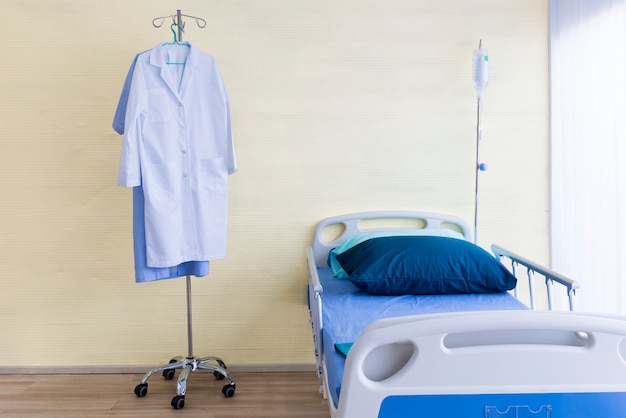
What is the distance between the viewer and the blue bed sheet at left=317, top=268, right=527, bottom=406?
1.83 meters

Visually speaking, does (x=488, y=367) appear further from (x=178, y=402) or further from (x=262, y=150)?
(x=262, y=150)

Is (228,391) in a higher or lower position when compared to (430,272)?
lower

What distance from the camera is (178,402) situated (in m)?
2.48

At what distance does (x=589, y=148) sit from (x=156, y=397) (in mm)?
2208

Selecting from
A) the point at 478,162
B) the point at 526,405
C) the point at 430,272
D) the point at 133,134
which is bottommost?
the point at 526,405

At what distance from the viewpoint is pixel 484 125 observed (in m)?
2.91

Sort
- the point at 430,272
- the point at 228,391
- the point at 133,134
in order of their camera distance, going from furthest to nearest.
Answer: the point at 228,391 → the point at 133,134 → the point at 430,272

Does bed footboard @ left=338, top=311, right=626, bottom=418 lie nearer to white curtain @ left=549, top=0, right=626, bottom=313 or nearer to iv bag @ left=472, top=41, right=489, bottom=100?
white curtain @ left=549, top=0, right=626, bottom=313

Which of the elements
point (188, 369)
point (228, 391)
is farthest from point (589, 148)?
point (188, 369)

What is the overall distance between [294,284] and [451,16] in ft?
5.11

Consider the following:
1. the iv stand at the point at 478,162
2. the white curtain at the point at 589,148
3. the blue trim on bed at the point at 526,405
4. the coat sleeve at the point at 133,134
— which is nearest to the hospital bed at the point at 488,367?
the blue trim on bed at the point at 526,405

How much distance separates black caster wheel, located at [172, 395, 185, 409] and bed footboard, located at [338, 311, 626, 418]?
4.57 ft

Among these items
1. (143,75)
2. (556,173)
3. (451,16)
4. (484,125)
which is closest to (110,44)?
(143,75)

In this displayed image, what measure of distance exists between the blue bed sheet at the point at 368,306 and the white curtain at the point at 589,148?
477 mm
